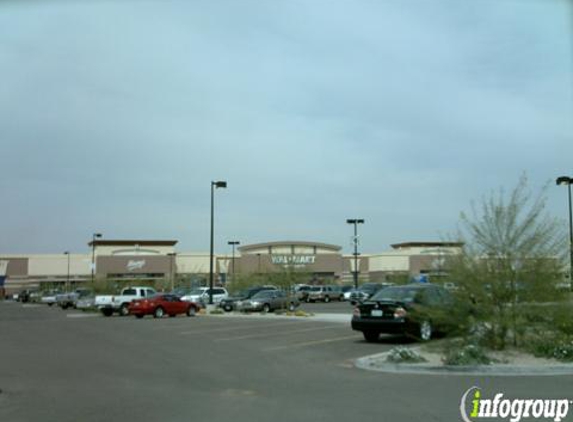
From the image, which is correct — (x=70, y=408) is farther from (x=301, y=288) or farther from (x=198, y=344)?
(x=301, y=288)

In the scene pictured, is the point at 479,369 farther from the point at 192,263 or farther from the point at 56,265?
the point at 56,265

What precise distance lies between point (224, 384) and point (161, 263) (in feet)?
313

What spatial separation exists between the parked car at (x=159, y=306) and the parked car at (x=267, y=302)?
3667 mm

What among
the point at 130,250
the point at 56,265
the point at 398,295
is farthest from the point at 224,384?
the point at 56,265

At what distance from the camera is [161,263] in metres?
106

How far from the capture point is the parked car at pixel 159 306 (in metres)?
36.5

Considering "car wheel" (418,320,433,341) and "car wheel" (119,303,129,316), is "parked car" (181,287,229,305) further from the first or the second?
"car wheel" (418,320,433,341)

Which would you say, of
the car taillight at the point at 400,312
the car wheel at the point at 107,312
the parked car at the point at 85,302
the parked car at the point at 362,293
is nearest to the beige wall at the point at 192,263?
the parked car at the point at 362,293

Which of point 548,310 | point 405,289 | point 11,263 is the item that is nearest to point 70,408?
point 548,310

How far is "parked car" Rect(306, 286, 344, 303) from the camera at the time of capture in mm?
63344

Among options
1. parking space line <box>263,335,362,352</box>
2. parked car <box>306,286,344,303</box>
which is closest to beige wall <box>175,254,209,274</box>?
parked car <box>306,286,344,303</box>

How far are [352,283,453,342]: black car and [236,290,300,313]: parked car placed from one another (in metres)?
19.7

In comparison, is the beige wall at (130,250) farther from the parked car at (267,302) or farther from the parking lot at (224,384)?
the parking lot at (224,384)

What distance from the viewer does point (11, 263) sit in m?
106
